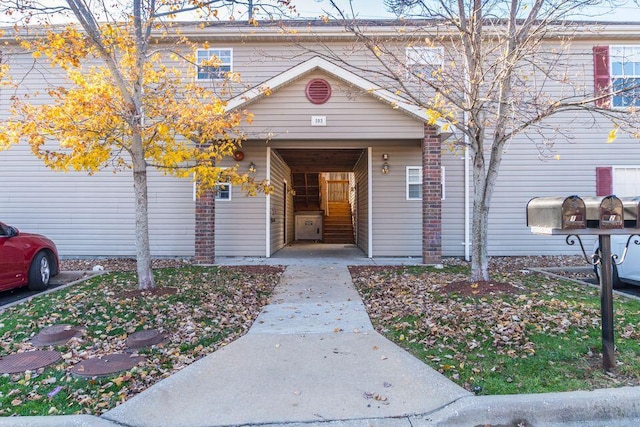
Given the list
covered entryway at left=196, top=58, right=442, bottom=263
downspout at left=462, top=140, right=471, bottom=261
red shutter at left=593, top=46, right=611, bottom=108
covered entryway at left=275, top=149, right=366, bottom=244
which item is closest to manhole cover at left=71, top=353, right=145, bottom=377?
covered entryway at left=196, top=58, right=442, bottom=263

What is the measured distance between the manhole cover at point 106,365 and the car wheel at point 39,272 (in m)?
4.11

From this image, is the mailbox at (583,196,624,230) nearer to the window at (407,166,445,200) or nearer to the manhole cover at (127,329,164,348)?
the manhole cover at (127,329,164,348)

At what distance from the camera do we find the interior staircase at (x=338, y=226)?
56.9 feet

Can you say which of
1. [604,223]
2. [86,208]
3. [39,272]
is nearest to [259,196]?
[86,208]

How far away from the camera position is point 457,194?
35.1ft

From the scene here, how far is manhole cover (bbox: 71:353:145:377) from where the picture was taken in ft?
12.0

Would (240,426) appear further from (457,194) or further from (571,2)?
(457,194)

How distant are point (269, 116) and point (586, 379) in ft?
24.7

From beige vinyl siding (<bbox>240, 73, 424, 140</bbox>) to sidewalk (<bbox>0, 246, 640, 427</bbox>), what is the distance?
5.57 metres

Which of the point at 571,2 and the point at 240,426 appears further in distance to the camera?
the point at 571,2

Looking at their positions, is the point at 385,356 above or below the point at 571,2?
below

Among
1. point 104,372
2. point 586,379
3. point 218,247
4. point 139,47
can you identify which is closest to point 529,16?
point 586,379

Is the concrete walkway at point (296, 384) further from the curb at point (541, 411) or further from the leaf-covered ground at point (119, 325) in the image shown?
the leaf-covered ground at point (119, 325)

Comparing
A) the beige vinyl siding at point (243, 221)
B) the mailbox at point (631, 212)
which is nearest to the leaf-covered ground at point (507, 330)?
the mailbox at point (631, 212)
